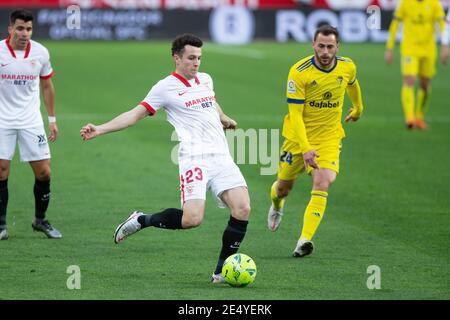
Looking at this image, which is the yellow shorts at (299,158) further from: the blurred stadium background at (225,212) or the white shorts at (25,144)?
the white shorts at (25,144)

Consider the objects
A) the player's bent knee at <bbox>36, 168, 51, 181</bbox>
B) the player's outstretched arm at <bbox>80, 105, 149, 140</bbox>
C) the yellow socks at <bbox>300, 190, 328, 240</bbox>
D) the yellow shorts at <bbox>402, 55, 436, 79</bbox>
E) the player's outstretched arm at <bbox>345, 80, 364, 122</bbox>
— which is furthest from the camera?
the yellow shorts at <bbox>402, 55, 436, 79</bbox>

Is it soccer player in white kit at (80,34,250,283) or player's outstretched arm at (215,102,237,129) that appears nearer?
soccer player in white kit at (80,34,250,283)

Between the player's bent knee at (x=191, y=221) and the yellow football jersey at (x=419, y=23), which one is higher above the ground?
the yellow football jersey at (x=419, y=23)

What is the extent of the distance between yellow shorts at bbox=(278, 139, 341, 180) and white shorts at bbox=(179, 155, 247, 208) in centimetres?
126

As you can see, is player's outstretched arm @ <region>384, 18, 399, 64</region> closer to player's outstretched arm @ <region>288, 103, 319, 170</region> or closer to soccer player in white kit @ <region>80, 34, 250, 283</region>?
player's outstretched arm @ <region>288, 103, 319, 170</region>

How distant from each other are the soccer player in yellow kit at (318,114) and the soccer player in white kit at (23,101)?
8.28 feet

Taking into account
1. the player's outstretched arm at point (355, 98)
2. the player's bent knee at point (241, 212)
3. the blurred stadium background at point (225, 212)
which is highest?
the player's outstretched arm at point (355, 98)

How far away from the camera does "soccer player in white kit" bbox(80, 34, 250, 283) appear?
8.66 m

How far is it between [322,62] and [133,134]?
8.63 m

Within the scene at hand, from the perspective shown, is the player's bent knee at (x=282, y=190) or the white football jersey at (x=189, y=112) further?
the player's bent knee at (x=282, y=190)

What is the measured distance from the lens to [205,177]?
870cm

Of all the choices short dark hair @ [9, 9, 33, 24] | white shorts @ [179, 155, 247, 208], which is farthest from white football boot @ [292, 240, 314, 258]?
short dark hair @ [9, 9, 33, 24]

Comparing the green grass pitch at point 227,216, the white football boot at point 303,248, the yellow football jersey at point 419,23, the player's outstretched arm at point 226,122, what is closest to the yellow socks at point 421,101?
the green grass pitch at point 227,216

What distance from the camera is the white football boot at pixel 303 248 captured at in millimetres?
9586
